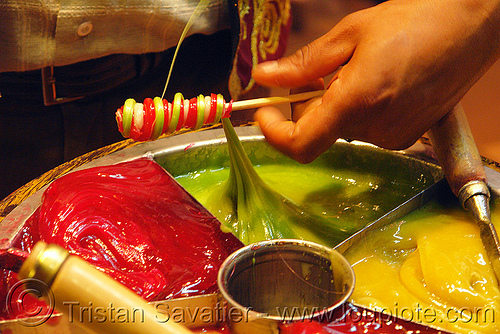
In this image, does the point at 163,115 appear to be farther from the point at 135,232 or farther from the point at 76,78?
the point at 76,78

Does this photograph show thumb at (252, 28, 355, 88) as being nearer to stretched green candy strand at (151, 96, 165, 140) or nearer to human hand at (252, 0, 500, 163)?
human hand at (252, 0, 500, 163)

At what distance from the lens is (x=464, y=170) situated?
1.34 metres

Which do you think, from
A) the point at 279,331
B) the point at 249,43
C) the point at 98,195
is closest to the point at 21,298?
the point at 98,195

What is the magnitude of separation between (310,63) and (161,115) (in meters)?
0.47

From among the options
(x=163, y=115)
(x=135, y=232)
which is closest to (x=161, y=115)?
(x=163, y=115)

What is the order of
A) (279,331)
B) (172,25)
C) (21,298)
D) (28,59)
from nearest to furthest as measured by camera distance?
(279,331) < (21,298) < (28,59) < (172,25)

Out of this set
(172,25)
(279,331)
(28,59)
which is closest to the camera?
(279,331)

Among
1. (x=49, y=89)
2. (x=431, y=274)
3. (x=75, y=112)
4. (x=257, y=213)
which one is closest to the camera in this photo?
(x=431, y=274)

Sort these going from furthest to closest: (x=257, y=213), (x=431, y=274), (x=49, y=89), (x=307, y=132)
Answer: (x=49, y=89) < (x=257, y=213) < (x=307, y=132) < (x=431, y=274)

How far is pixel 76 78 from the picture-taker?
6.38ft

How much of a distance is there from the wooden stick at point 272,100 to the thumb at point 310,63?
39 millimetres

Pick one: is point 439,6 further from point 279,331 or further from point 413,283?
point 279,331

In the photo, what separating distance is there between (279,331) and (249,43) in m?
1.75

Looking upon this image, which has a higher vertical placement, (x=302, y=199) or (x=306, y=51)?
(x=306, y=51)
